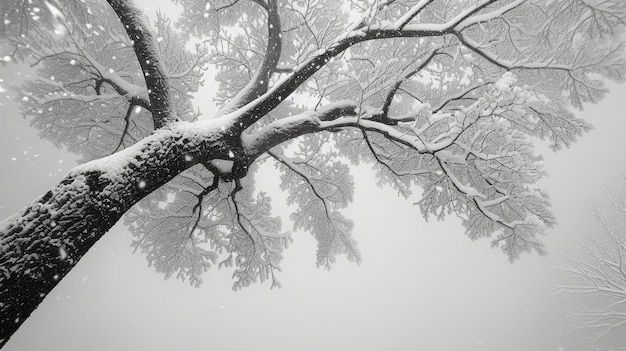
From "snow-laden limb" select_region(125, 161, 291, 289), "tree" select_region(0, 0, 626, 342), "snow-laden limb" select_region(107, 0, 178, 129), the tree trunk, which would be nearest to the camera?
the tree trunk

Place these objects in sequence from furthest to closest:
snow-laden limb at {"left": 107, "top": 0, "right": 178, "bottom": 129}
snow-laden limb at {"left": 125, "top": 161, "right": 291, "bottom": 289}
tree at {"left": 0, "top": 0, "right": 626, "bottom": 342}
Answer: snow-laden limb at {"left": 125, "top": 161, "right": 291, "bottom": 289}, snow-laden limb at {"left": 107, "top": 0, "right": 178, "bottom": 129}, tree at {"left": 0, "top": 0, "right": 626, "bottom": 342}

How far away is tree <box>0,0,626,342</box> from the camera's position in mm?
2445

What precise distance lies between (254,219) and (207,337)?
6575 centimetres

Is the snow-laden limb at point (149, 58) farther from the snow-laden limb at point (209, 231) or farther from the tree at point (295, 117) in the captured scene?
the snow-laden limb at point (209, 231)

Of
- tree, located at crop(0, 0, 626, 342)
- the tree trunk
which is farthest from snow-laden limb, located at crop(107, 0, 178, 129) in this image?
the tree trunk

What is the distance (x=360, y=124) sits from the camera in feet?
11.2

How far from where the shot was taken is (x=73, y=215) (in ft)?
6.97

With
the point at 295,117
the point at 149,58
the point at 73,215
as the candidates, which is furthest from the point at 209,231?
the point at 73,215

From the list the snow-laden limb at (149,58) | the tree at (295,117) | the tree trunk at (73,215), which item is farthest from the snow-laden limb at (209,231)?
the tree trunk at (73,215)

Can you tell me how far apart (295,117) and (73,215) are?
86.2 inches

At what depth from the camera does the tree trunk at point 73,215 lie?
1809 millimetres

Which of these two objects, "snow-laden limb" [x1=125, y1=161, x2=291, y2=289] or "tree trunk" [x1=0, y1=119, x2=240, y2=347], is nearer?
"tree trunk" [x1=0, y1=119, x2=240, y2=347]

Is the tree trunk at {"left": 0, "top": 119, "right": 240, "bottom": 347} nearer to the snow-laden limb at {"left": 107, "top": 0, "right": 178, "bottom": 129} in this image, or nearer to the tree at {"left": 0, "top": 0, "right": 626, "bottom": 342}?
the tree at {"left": 0, "top": 0, "right": 626, "bottom": 342}

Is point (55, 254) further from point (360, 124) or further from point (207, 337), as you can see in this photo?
point (207, 337)
